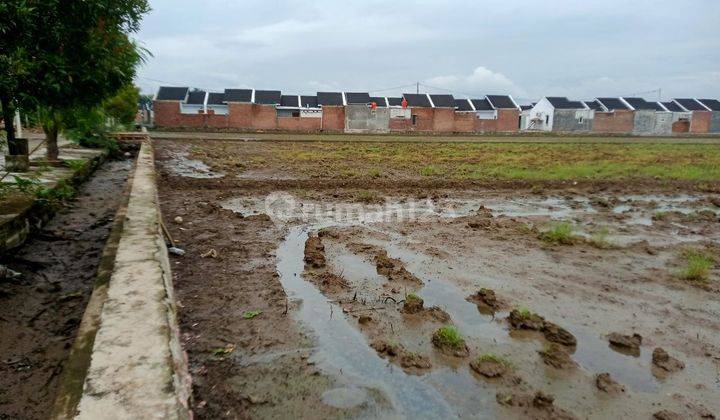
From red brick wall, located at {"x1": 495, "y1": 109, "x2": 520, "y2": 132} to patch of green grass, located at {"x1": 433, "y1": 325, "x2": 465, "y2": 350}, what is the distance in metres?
44.8

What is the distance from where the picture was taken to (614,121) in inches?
1905

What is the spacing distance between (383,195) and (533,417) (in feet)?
24.0

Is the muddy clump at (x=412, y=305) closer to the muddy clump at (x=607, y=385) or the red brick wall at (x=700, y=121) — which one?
the muddy clump at (x=607, y=385)

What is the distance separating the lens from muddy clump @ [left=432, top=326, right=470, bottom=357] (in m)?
3.38

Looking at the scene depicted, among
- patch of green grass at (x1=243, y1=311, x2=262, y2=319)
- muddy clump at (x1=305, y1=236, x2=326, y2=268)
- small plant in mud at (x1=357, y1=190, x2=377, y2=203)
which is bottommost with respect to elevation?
patch of green grass at (x1=243, y1=311, x2=262, y2=319)

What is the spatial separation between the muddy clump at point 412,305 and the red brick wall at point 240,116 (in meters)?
38.8

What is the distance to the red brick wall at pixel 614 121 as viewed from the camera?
4825 cm

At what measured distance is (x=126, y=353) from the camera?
2426 mm

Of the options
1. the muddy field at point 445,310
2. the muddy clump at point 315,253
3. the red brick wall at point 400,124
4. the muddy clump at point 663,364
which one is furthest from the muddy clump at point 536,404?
the red brick wall at point 400,124

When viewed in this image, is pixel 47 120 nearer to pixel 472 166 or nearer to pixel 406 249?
pixel 406 249

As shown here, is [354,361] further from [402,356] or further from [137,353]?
[137,353]

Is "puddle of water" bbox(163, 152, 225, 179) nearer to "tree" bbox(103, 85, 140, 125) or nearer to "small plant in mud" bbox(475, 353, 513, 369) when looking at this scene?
"tree" bbox(103, 85, 140, 125)

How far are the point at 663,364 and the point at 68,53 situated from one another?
583cm

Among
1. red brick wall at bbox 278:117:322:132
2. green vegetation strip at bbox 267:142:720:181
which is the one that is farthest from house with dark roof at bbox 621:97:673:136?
green vegetation strip at bbox 267:142:720:181
